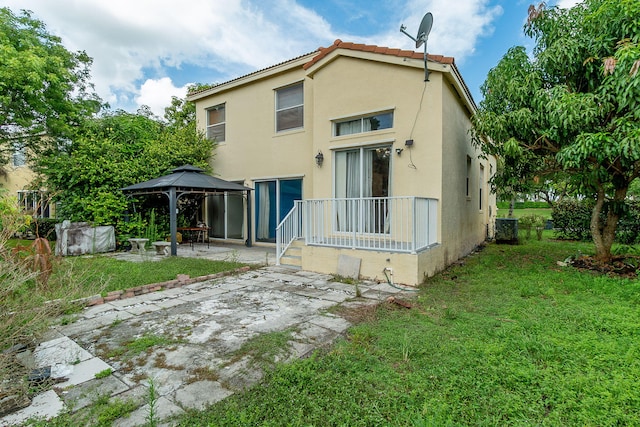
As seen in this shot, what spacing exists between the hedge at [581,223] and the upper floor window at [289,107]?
→ 1108 centimetres

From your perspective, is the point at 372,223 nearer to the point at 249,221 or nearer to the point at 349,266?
the point at 349,266

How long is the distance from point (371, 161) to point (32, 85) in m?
13.1

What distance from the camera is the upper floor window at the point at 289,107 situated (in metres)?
10.5

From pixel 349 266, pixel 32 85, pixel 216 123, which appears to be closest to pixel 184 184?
pixel 216 123

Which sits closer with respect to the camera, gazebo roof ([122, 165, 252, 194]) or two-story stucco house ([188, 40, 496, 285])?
two-story stucco house ([188, 40, 496, 285])

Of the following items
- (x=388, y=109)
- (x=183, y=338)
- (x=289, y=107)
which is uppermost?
(x=289, y=107)

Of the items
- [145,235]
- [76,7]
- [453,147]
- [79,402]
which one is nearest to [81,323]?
[79,402]

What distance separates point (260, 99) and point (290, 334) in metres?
9.60

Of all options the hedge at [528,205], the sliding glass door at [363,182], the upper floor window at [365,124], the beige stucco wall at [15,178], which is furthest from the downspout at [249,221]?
the hedge at [528,205]

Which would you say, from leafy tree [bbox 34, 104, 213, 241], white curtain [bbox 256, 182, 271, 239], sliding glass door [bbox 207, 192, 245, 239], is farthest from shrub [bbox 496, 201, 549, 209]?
Answer: leafy tree [bbox 34, 104, 213, 241]

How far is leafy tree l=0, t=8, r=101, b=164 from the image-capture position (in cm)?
1132

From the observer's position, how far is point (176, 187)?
9555 millimetres

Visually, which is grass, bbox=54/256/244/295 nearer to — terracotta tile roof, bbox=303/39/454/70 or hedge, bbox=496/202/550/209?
terracotta tile roof, bbox=303/39/454/70

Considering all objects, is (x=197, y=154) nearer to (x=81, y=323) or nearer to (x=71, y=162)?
(x=71, y=162)
